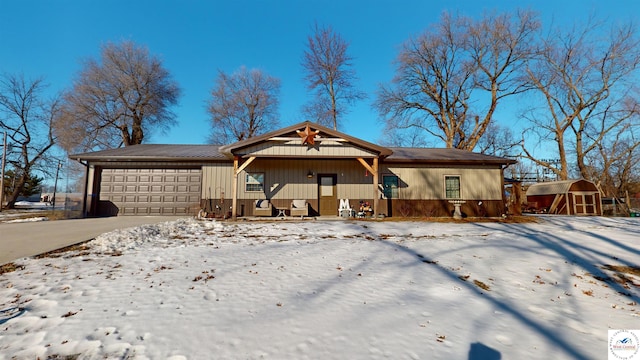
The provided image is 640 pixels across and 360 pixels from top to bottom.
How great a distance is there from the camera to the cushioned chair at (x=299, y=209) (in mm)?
12195

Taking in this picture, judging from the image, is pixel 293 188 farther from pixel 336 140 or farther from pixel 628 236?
pixel 628 236

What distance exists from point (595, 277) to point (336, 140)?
813 cm

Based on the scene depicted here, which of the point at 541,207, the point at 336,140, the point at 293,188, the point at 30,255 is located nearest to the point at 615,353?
the point at 30,255

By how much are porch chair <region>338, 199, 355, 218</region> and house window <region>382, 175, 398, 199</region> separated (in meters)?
1.92

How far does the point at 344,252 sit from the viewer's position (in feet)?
18.8

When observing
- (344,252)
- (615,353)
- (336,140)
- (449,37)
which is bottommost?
(615,353)

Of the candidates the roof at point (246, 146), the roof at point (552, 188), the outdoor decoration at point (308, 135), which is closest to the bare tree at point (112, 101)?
the roof at point (246, 146)

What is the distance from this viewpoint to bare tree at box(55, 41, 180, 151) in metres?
21.8

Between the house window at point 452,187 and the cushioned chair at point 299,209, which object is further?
the house window at point 452,187

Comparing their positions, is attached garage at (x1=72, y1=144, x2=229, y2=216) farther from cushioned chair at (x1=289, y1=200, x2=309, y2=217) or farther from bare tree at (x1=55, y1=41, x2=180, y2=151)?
bare tree at (x1=55, y1=41, x2=180, y2=151)

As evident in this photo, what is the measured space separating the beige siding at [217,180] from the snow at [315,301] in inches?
226

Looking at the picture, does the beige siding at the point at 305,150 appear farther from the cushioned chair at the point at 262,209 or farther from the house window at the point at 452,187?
A: the house window at the point at 452,187

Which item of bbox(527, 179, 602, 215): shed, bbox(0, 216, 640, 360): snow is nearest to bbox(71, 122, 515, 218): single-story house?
bbox(0, 216, 640, 360): snow

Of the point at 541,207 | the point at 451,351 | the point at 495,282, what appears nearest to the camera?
the point at 451,351
